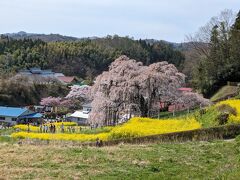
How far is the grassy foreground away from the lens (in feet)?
33.9

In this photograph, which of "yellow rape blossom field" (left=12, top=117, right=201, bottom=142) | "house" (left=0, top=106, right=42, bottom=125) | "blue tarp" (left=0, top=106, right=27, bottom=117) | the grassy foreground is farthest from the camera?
"blue tarp" (left=0, top=106, right=27, bottom=117)

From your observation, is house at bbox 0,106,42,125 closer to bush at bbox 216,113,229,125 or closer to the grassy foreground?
bush at bbox 216,113,229,125

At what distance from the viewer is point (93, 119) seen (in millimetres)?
32719

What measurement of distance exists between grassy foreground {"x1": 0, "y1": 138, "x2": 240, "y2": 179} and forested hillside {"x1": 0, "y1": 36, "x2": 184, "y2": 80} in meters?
86.9

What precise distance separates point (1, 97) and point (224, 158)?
64.9 m

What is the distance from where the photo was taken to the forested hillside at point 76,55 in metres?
102

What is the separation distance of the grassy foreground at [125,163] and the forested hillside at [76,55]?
86948 mm

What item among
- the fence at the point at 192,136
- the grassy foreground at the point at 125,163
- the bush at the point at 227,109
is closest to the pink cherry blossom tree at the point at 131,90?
the bush at the point at 227,109

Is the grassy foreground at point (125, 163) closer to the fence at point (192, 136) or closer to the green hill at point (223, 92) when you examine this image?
the fence at point (192, 136)

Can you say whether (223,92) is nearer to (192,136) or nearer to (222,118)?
(222,118)

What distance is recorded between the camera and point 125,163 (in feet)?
39.5

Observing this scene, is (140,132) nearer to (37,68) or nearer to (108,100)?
(108,100)

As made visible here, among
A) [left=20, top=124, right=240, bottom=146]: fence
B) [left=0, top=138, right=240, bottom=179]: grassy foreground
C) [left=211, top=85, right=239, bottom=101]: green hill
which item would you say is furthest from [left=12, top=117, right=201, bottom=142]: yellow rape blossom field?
[left=211, top=85, right=239, bottom=101]: green hill

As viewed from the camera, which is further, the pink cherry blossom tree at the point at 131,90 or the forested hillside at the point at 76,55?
the forested hillside at the point at 76,55
